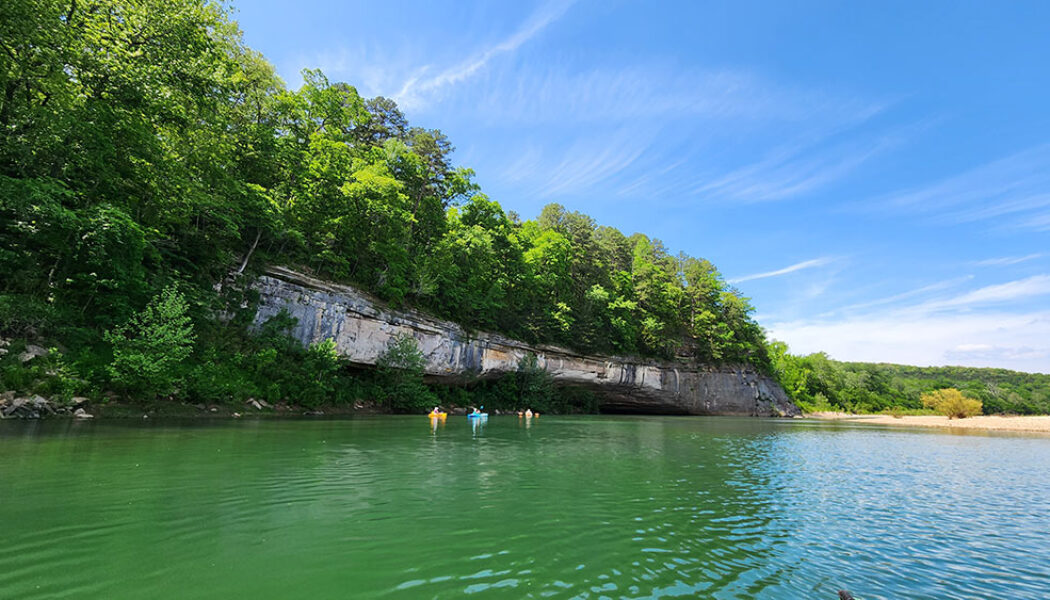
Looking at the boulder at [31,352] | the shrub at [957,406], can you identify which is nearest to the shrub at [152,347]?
the boulder at [31,352]

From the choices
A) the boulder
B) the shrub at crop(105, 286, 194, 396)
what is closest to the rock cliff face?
the shrub at crop(105, 286, 194, 396)

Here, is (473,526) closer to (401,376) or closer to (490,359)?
(401,376)

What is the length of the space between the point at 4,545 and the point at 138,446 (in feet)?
23.5

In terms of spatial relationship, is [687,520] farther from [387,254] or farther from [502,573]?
[387,254]

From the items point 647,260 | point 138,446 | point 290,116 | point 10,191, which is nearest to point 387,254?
point 290,116

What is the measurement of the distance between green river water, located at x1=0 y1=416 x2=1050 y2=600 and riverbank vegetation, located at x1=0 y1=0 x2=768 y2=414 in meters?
5.95

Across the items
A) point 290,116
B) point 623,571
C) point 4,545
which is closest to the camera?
point 4,545

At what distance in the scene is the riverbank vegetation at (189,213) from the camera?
14.4 meters

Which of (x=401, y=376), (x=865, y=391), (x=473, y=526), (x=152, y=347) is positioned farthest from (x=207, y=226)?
(x=865, y=391)

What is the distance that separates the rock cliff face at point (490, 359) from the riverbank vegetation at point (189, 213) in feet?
4.36

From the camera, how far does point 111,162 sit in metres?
16.7

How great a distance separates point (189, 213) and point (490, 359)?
Answer: 23092 mm

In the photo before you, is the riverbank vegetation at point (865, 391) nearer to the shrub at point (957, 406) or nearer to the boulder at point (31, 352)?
the shrub at point (957, 406)

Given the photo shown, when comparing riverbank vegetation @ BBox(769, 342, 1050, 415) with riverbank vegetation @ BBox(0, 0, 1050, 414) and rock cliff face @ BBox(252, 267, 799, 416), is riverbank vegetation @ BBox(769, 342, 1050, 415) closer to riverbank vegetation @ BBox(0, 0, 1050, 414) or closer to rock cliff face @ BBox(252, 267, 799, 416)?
rock cliff face @ BBox(252, 267, 799, 416)
